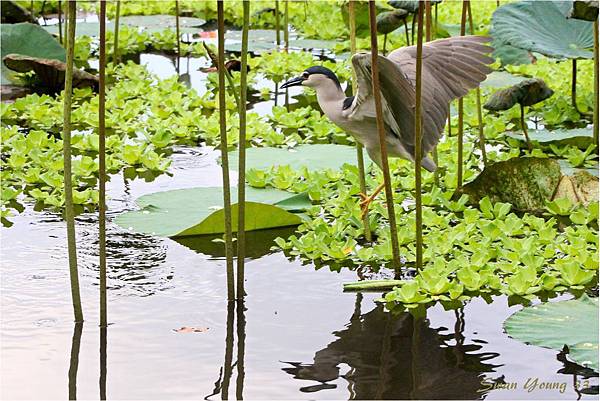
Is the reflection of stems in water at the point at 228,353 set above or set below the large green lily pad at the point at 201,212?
below

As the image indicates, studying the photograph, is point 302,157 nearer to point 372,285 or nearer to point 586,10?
point 586,10

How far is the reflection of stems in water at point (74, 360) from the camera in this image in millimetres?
2506

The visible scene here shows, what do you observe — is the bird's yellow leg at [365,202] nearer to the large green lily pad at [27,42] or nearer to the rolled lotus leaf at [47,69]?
the rolled lotus leaf at [47,69]

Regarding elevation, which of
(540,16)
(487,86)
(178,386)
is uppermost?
(540,16)

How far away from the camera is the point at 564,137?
15.7 ft

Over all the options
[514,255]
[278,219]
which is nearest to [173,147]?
[278,219]

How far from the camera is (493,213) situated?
3904 mm

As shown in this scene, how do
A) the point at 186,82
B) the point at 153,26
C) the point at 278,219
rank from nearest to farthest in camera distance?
the point at 278,219
the point at 186,82
the point at 153,26

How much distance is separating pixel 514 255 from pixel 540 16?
2.20 metres

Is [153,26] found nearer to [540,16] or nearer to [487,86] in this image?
[487,86]

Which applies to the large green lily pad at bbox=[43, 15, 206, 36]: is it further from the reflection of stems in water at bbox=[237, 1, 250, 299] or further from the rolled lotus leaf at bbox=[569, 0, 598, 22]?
the reflection of stems in water at bbox=[237, 1, 250, 299]
